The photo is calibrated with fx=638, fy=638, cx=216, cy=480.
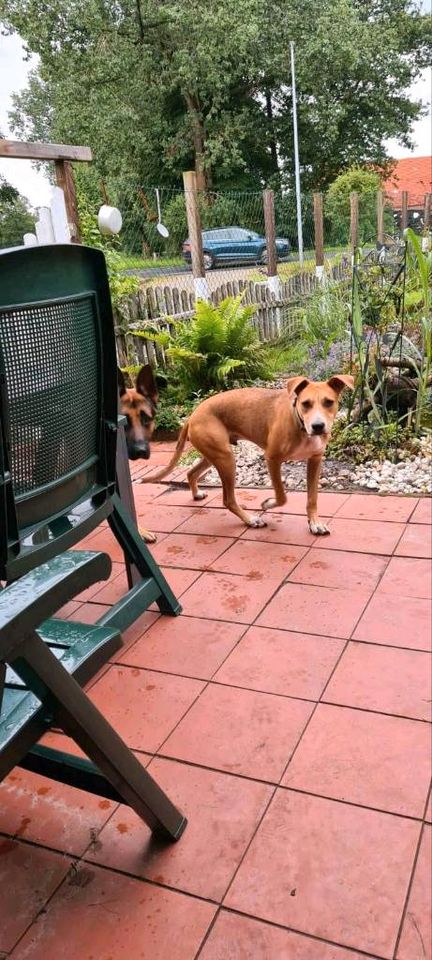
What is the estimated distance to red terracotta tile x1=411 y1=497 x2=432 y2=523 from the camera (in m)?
3.46

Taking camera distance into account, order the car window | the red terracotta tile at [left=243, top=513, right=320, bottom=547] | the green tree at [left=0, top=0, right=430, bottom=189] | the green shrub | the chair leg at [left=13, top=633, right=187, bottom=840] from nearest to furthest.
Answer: the chair leg at [left=13, top=633, right=187, bottom=840] < the red terracotta tile at [left=243, top=513, right=320, bottom=547] < the green shrub < the car window < the green tree at [left=0, top=0, right=430, bottom=189]

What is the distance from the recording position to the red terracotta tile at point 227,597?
274 centimetres

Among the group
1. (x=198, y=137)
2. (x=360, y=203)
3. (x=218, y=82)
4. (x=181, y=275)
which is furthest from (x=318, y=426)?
(x=198, y=137)

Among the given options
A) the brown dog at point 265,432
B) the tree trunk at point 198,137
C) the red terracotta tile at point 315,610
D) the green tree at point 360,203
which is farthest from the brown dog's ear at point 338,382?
the tree trunk at point 198,137

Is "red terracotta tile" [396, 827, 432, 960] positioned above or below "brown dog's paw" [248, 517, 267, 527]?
above

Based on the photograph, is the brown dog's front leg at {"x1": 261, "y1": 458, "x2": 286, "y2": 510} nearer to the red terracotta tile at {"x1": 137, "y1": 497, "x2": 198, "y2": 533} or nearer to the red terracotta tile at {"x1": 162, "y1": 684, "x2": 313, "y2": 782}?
the red terracotta tile at {"x1": 137, "y1": 497, "x2": 198, "y2": 533}

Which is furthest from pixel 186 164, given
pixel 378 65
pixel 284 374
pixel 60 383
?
pixel 60 383

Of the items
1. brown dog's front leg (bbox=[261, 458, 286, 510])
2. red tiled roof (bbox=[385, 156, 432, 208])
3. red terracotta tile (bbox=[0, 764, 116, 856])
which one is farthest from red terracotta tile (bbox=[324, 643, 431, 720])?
red tiled roof (bbox=[385, 156, 432, 208])

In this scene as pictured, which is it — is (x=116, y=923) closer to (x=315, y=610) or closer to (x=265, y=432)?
(x=315, y=610)

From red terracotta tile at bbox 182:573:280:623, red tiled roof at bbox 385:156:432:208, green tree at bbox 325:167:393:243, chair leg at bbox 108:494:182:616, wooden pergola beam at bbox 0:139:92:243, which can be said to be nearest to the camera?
chair leg at bbox 108:494:182:616

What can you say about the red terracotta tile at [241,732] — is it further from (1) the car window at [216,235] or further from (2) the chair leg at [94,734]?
(1) the car window at [216,235]

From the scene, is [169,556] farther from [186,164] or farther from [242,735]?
[186,164]

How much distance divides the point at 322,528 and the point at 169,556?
830 mm

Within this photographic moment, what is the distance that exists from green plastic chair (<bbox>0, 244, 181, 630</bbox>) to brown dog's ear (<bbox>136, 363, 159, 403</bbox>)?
1511 millimetres
